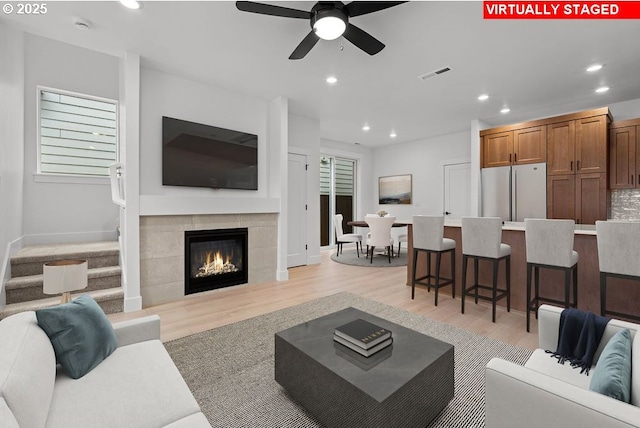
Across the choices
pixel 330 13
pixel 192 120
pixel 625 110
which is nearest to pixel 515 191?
pixel 625 110

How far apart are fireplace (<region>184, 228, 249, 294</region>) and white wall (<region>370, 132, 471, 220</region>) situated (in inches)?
188

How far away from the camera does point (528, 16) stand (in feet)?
8.30

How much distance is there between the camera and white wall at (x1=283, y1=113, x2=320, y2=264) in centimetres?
545

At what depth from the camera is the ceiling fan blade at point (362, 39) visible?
231cm

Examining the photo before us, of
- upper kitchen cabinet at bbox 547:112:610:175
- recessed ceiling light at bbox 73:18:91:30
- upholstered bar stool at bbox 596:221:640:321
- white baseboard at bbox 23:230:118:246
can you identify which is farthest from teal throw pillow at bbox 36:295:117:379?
upper kitchen cabinet at bbox 547:112:610:175

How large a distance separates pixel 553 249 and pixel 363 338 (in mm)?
2230

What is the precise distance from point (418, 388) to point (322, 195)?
20.8 feet

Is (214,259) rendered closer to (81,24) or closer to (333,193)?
(81,24)

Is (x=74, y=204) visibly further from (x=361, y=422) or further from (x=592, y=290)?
(x=592, y=290)

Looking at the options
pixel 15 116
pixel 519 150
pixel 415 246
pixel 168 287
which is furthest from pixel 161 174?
pixel 519 150

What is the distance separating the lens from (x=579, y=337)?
146 centimetres

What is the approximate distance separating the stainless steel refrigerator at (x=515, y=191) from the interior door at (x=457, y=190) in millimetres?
991

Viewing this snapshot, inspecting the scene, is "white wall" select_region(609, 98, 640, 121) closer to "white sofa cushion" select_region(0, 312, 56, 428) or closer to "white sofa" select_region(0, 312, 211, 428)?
"white sofa" select_region(0, 312, 211, 428)

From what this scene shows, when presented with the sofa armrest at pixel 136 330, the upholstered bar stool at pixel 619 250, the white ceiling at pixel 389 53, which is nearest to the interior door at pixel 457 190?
the white ceiling at pixel 389 53
